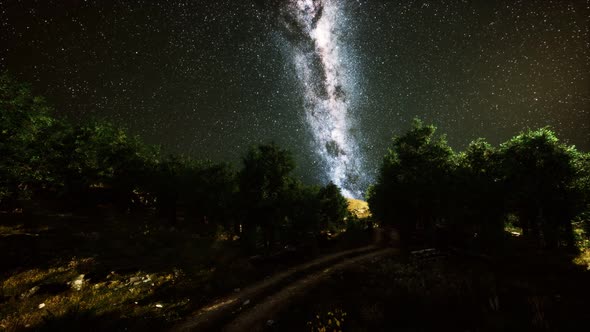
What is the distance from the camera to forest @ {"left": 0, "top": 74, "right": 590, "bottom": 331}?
1124 cm

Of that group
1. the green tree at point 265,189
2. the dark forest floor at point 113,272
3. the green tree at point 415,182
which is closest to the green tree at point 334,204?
the green tree at point 415,182

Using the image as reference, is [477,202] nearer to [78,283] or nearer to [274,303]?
[274,303]

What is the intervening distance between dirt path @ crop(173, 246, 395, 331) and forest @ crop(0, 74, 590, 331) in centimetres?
65

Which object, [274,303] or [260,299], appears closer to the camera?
[274,303]

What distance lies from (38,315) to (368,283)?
54.5 ft

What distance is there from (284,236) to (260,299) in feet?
41.1

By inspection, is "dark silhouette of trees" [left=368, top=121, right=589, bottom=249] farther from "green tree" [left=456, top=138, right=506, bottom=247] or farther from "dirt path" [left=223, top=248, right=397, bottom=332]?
"dirt path" [left=223, top=248, right=397, bottom=332]

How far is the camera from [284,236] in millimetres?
25812

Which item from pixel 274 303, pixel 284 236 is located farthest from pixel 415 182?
pixel 274 303

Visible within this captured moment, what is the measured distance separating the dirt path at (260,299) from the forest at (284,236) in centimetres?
65

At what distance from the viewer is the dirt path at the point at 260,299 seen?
1084cm

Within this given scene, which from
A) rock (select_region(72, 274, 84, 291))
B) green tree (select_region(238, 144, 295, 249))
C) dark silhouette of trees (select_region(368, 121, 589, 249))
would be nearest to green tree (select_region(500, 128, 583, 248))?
dark silhouette of trees (select_region(368, 121, 589, 249))

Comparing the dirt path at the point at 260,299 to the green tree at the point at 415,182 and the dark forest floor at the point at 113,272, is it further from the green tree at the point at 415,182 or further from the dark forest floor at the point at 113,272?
the green tree at the point at 415,182

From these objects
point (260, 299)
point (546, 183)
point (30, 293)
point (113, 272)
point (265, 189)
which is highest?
point (546, 183)
